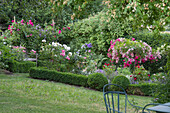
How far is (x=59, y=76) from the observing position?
7992 mm

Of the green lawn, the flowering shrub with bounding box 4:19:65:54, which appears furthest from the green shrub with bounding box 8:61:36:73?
the green lawn

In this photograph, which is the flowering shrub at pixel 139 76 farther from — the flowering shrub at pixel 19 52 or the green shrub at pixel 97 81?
the flowering shrub at pixel 19 52

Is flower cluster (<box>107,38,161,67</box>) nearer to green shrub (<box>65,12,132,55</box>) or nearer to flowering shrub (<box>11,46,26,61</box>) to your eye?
green shrub (<box>65,12,132,55</box>)

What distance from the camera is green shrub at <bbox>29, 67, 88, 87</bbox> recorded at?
7688 mm

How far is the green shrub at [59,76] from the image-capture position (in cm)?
769

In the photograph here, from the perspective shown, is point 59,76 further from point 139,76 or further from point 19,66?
point 139,76

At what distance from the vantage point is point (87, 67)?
8.66 m

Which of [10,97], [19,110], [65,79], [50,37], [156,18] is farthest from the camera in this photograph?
[50,37]

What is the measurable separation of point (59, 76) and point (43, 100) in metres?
2.91

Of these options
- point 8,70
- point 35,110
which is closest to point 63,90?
point 35,110

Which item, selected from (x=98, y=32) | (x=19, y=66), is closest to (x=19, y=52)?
(x=19, y=66)

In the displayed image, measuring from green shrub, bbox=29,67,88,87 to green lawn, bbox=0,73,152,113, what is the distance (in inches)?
50.1

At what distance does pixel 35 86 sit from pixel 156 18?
3.65 m

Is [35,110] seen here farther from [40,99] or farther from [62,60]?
[62,60]
